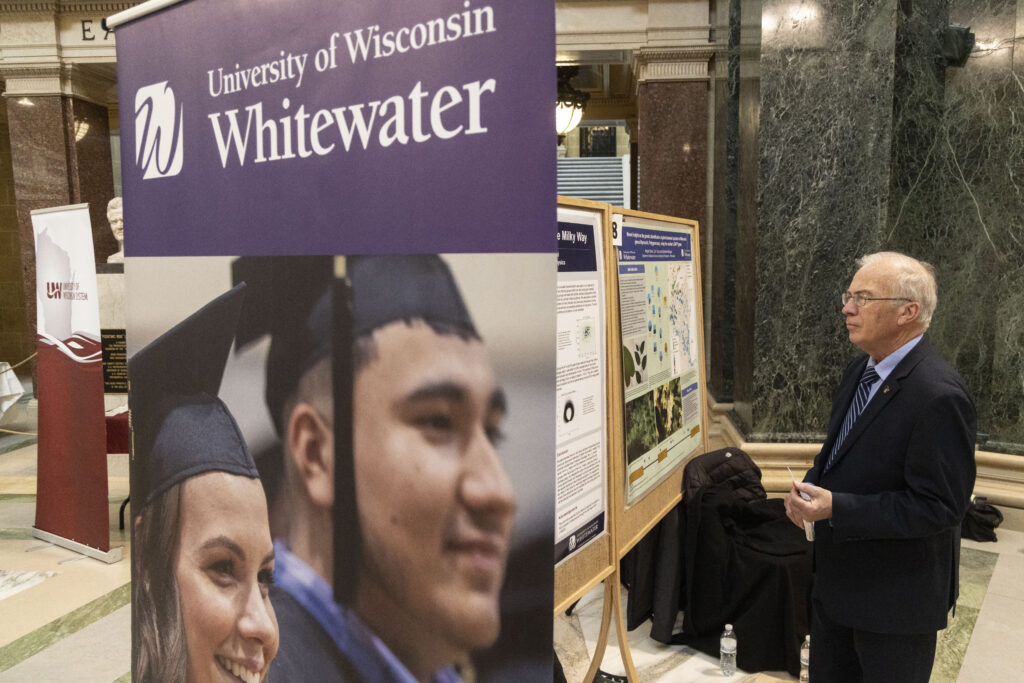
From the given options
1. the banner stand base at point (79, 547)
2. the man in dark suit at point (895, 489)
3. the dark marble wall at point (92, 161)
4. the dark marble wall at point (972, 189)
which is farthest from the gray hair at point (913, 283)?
the dark marble wall at point (92, 161)

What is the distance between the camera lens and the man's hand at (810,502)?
1.96m

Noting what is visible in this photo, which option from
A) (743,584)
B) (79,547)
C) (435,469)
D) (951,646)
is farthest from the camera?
(79,547)

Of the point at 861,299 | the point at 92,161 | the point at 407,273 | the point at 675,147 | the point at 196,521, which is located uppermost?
the point at 92,161

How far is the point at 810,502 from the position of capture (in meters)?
1.99

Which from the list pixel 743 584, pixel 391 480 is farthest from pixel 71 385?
pixel 391 480

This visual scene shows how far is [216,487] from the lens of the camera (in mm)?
1249

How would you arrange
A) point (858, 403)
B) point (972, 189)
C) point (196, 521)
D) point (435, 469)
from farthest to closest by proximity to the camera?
1. point (972, 189)
2. point (858, 403)
3. point (196, 521)
4. point (435, 469)

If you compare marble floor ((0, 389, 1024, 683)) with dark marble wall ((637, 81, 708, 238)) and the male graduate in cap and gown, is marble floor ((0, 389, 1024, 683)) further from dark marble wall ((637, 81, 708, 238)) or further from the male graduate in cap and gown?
dark marble wall ((637, 81, 708, 238))

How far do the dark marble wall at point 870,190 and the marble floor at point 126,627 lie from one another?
Answer: 1193 millimetres

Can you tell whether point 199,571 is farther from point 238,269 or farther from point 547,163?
point 547,163

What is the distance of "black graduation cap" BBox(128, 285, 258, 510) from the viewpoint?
47.8 inches

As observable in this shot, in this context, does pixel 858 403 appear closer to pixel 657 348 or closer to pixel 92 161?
pixel 657 348

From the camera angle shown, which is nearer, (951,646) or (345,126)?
(345,126)

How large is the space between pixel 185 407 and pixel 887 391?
1.69 m
